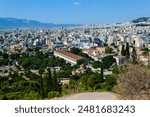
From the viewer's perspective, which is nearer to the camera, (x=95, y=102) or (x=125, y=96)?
(x=95, y=102)

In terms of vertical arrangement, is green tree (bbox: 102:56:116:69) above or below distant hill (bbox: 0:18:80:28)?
above

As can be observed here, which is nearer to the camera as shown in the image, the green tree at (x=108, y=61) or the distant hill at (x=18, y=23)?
the green tree at (x=108, y=61)

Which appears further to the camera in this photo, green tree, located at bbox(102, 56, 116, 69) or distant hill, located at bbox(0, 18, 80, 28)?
distant hill, located at bbox(0, 18, 80, 28)

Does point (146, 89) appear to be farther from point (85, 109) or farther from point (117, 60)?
point (117, 60)

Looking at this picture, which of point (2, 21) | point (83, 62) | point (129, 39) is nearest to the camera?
point (83, 62)

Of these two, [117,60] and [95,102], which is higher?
[95,102]

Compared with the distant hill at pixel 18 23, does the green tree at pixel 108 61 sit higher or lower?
higher

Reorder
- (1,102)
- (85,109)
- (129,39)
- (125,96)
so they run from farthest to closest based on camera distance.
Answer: (129,39), (125,96), (1,102), (85,109)

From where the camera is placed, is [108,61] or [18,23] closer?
[108,61]

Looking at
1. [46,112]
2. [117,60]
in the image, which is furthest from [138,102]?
[117,60]

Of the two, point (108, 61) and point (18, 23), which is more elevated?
point (108, 61)
